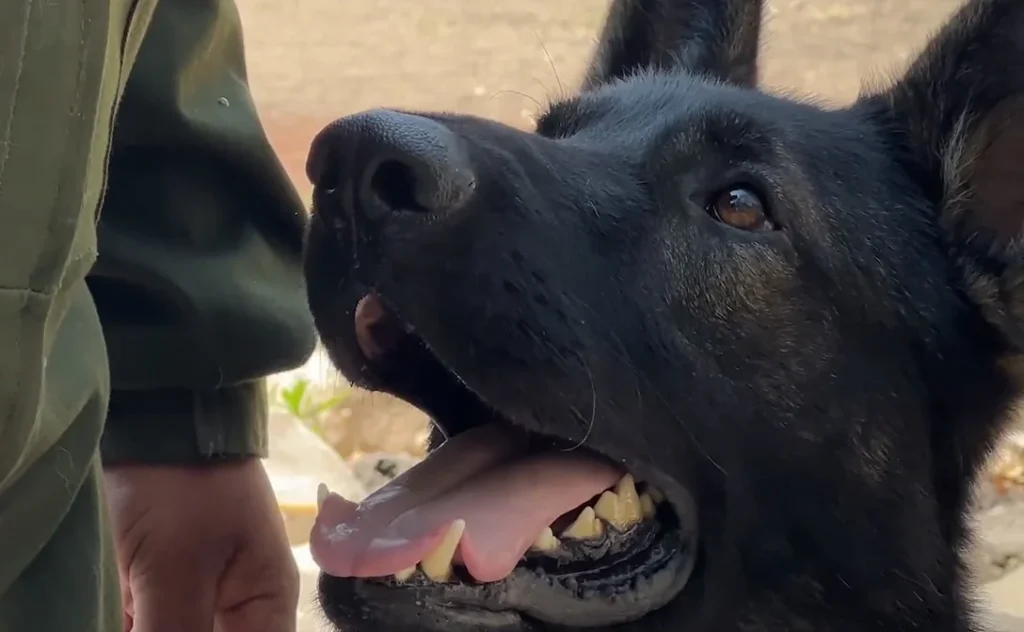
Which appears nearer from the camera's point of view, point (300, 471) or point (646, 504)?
point (646, 504)

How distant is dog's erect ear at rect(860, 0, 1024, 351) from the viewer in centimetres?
135

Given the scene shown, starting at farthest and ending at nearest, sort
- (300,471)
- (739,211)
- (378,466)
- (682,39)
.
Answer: (378,466)
(300,471)
(682,39)
(739,211)

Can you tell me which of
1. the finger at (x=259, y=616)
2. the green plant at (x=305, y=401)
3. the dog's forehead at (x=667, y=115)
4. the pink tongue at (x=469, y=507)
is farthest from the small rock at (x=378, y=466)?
the pink tongue at (x=469, y=507)

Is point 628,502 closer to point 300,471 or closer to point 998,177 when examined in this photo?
point 998,177

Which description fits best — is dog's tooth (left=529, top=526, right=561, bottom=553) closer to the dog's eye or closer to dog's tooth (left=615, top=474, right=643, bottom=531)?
dog's tooth (left=615, top=474, right=643, bottom=531)

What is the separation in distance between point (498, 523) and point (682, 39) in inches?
37.0

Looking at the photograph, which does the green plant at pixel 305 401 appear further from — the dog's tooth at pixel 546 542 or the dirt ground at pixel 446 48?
the dog's tooth at pixel 546 542

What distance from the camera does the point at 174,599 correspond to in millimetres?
1361

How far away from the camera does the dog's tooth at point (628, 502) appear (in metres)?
1.18

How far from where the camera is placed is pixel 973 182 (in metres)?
1.42

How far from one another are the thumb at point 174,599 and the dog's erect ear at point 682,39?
3.06 feet

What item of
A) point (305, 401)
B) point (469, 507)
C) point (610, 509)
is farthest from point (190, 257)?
point (305, 401)

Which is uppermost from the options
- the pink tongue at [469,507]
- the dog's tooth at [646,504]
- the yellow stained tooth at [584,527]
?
the pink tongue at [469,507]

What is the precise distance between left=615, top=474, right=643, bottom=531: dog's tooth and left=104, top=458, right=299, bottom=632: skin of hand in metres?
0.48
